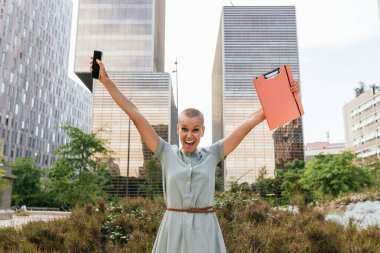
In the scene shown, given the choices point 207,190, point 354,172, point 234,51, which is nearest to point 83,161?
point 354,172

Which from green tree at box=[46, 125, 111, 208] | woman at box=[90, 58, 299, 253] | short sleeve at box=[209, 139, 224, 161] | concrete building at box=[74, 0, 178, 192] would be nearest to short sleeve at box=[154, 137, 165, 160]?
woman at box=[90, 58, 299, 253]

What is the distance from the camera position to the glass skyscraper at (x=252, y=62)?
283ft

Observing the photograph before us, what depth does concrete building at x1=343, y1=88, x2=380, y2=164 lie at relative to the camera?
7906 centimetres

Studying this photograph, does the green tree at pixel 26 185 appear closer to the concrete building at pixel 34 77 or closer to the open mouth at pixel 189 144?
the concrete building at pixel 34 77

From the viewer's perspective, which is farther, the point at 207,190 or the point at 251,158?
the point at 251,158

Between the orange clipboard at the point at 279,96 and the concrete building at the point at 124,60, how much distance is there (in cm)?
7433

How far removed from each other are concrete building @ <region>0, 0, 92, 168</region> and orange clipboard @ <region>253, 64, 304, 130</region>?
5472 cm

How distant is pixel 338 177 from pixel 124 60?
2569 inches

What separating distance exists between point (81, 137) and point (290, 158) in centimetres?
7190

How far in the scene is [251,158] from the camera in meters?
86.2

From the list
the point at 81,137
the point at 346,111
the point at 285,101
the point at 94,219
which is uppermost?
the point at 346,111

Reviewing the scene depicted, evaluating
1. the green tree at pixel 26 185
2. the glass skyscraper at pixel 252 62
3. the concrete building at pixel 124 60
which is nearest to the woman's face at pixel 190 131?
the green tree at pixel 26 185

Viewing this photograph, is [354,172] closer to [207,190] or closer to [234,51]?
[207,190]

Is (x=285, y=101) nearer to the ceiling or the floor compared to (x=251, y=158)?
nearer to the floor
